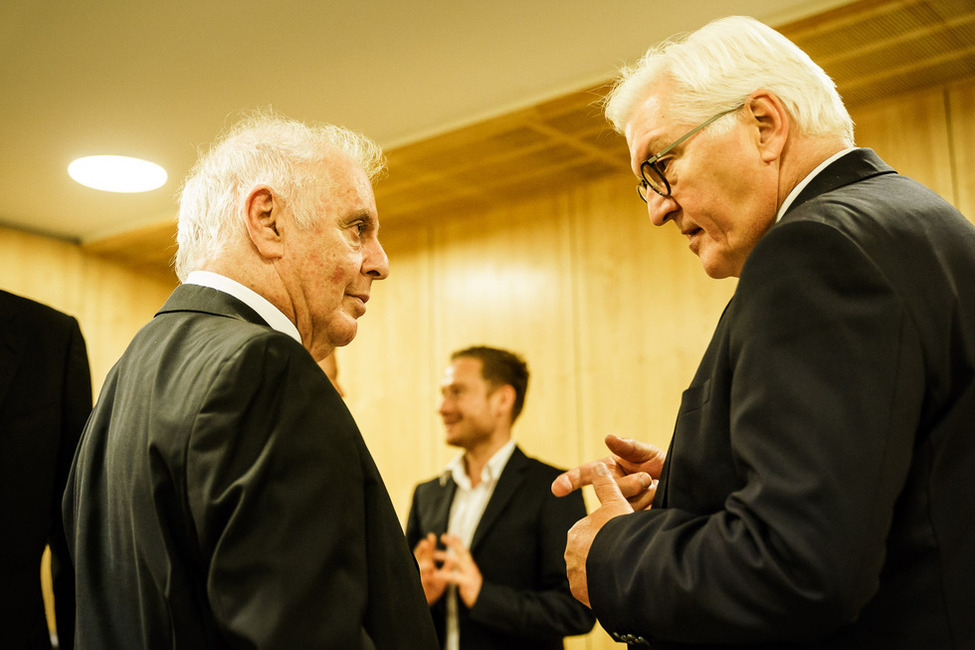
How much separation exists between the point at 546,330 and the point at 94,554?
13.1ft

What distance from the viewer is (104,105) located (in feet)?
13.8

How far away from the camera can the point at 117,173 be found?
4.91 metres

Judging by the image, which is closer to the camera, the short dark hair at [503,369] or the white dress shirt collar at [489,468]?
the white dress shirt collar at [489,468]

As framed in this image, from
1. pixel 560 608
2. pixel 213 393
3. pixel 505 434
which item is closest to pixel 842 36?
pixel 505 434

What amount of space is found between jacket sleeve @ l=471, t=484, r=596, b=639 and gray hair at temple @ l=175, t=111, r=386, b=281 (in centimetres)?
187

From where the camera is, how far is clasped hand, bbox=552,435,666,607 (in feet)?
4.33

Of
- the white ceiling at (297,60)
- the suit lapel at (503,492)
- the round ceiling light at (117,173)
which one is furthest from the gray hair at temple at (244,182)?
the round ceiling light at (117,173)

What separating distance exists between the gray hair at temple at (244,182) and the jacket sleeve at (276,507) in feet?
1.38

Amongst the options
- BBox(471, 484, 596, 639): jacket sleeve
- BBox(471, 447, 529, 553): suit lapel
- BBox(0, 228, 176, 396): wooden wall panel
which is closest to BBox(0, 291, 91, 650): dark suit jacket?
BBox(471, 484, 596, 639): jacket sleeve

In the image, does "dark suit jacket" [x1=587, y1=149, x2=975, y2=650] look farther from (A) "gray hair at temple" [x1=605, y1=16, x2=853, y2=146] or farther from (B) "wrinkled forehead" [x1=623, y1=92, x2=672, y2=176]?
(B) "wrinkled forehead" [x1=623, y1=92, x2=672, y2=176]

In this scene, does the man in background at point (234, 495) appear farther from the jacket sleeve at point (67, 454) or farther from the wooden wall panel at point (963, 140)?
the wooden wall panel at point (963, 140)

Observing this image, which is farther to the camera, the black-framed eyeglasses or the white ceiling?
the white ceiling

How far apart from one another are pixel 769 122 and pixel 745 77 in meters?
0.08

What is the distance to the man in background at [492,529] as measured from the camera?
3213 mm
